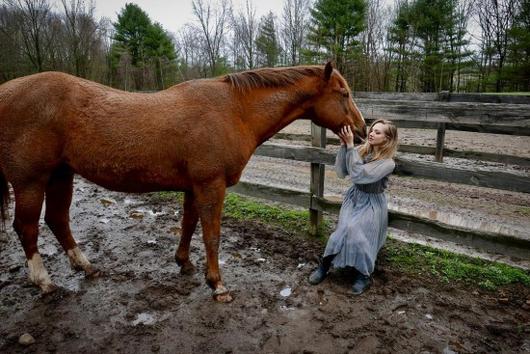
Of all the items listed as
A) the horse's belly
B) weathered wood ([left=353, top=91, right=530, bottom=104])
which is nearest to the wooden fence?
the horse's belly

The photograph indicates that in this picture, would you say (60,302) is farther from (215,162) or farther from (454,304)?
(454,304)

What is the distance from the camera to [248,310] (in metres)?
2.67

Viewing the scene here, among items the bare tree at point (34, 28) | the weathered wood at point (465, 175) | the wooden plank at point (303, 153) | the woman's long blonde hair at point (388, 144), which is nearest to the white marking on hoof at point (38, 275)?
the wooden plank at point (303, 153)

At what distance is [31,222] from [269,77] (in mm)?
2435

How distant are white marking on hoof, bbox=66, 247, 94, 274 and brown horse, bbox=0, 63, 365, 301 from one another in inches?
13.8

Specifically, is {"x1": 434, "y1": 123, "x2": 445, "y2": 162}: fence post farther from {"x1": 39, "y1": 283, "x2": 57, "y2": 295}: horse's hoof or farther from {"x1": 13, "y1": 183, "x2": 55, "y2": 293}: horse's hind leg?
{"x1": 39, "y1": 283, "x2": 57, "y2": 295}: horse's hoof

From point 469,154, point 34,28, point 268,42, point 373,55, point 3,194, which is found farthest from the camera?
point 268,42

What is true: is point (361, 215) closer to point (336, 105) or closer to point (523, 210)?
point (336, 105)

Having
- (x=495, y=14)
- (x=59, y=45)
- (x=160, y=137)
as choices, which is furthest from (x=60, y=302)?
(x=495, y=14)

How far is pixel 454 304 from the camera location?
2.68 meters

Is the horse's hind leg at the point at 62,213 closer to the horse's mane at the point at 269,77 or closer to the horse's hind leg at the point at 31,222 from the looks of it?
the horse's hind leg at the point at 31,222

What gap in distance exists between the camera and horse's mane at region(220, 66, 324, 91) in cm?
279

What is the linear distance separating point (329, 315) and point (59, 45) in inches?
1004

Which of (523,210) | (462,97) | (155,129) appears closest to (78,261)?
(155,129)
